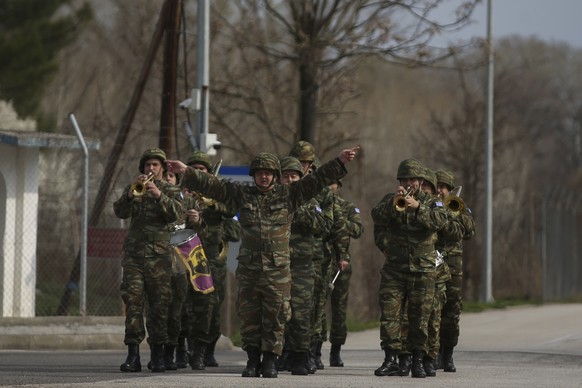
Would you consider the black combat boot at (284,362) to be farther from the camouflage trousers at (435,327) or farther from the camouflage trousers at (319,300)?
the camouflage trousers at (435,327)

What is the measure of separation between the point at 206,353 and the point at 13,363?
1977 mm

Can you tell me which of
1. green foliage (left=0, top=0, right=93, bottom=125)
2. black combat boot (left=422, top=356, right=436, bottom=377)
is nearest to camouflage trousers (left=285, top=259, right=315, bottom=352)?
black combat boot (left=422, top=356, right=436, bottom=377)

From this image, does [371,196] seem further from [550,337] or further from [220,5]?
[550,337]

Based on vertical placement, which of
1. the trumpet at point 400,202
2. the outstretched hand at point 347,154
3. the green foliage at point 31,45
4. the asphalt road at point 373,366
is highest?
the green foliage at point 31,45

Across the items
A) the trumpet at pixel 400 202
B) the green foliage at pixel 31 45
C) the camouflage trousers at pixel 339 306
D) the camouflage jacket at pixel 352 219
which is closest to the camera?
the trumpet at pixel 400 202

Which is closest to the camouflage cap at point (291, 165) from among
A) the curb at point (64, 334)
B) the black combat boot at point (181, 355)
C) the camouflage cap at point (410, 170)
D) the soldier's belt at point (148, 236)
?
the camouflage cap at point (410, 170)

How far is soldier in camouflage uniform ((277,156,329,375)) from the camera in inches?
578

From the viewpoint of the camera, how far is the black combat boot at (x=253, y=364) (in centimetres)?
1398

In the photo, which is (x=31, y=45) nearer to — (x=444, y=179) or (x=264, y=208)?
(x=444, y=179)

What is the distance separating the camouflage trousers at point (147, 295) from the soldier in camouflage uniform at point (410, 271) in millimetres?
2074

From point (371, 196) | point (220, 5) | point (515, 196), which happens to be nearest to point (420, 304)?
point (220, 5)

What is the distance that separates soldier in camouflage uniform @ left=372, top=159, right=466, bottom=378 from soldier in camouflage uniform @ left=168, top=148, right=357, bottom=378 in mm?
1002

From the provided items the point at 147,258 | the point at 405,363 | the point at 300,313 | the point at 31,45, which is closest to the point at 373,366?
the point at 405,363

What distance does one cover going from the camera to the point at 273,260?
13953mm
